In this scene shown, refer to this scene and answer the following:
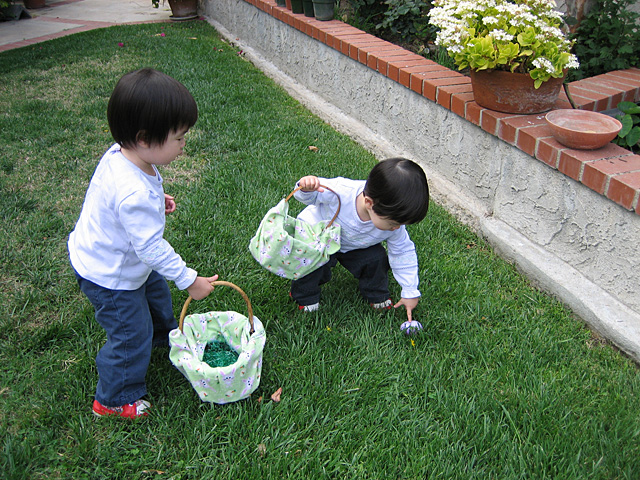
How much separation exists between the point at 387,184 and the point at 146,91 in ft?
3.11

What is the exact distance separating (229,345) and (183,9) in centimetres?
795

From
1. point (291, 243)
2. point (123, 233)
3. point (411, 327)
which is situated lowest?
point (411, 327)

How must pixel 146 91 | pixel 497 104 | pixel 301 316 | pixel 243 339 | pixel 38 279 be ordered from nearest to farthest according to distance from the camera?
pixel 146 91 → pixel 243 339 → pixel 301 316 → pixel 38 279 → pixel 497 104

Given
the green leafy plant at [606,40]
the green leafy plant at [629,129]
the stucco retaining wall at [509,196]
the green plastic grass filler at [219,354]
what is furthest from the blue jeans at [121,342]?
the green leafy plant at [606,40]

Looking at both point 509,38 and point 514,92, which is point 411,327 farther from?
point 509,38

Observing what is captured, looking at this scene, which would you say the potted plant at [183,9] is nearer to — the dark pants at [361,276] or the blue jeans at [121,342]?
the dark pants at [361,276]

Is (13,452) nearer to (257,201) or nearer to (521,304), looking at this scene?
(257,201)

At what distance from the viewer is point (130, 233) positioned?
1773mm

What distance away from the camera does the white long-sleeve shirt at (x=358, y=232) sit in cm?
248

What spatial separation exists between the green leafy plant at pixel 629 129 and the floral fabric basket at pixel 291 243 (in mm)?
1552

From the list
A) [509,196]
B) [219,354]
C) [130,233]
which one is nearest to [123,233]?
[130,233]

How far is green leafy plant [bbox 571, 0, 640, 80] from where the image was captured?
11.7 ft

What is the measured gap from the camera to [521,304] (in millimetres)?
2756

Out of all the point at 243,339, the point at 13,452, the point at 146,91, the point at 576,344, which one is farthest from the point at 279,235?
the point at 576,344
